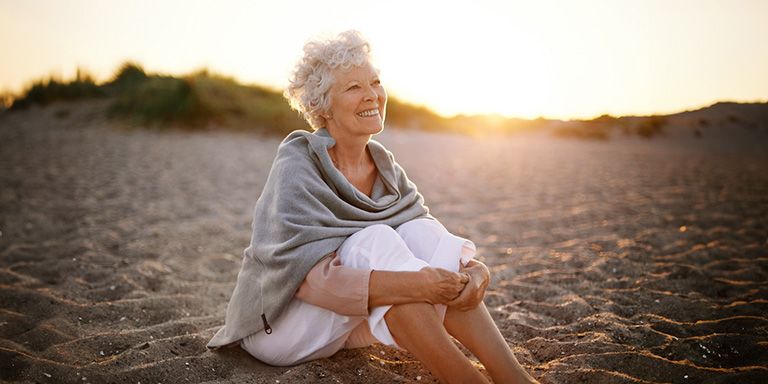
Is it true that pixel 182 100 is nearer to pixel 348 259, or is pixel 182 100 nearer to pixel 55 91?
pixel 55 91

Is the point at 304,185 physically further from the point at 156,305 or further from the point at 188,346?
the point at 156,305

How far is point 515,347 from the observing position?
107 inches

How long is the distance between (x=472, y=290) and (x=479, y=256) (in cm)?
256

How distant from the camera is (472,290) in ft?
6.75

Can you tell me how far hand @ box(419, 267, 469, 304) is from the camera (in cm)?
198

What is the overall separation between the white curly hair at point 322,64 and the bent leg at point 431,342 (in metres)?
1.03

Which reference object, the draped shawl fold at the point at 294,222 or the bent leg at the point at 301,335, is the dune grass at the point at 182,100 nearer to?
the draped shawl fold at the point at 294,222

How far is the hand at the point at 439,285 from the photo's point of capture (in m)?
1.98

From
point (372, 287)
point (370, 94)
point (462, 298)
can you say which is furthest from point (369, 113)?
point (462, 298)

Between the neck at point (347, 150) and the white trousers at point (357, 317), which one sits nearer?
the white trousers at point (357, 317)

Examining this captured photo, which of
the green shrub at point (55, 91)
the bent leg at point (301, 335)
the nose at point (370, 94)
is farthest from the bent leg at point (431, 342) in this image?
the green shrub at point (55, 91)

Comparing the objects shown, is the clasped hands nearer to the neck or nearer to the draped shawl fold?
the draped shawl fold

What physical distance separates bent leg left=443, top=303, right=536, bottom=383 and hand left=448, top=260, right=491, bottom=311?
4cm

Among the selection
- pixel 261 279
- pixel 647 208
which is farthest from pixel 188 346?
pixel 647 208
